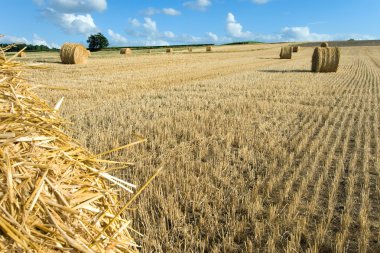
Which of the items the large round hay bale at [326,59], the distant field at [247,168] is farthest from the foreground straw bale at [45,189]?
the large round hay bale at [326,59]

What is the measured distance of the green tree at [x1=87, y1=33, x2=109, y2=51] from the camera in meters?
70.3

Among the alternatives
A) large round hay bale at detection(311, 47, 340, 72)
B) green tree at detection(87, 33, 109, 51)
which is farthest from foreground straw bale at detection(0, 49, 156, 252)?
green tree at detection(87, 33, 109, 51)

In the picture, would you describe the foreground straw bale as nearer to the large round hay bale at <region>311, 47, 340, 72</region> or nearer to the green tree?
the large round hay bale at <region>311, 47, 340, 72</region>

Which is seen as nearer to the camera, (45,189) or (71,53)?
(45,189)

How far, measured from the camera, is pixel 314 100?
32.2ft

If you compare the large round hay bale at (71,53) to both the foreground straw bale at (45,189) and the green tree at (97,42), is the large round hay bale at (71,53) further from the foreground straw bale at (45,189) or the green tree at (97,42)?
the green tree at (97,42)

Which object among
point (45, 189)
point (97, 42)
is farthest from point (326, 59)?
point (97, 42)

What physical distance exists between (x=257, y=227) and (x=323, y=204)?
1043 mm

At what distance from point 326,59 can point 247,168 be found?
15306mm

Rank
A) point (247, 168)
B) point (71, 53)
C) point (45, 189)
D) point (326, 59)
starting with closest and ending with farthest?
point (45, 189)
point (247, 168)
point (326, 59)
point (71, 53)

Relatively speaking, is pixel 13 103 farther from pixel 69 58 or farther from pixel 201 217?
pixel 69 58

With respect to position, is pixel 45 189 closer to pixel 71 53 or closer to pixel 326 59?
pixel 326 59

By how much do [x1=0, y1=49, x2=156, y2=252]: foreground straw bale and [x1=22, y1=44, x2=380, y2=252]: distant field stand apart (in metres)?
0.64

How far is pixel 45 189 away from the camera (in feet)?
5.04
